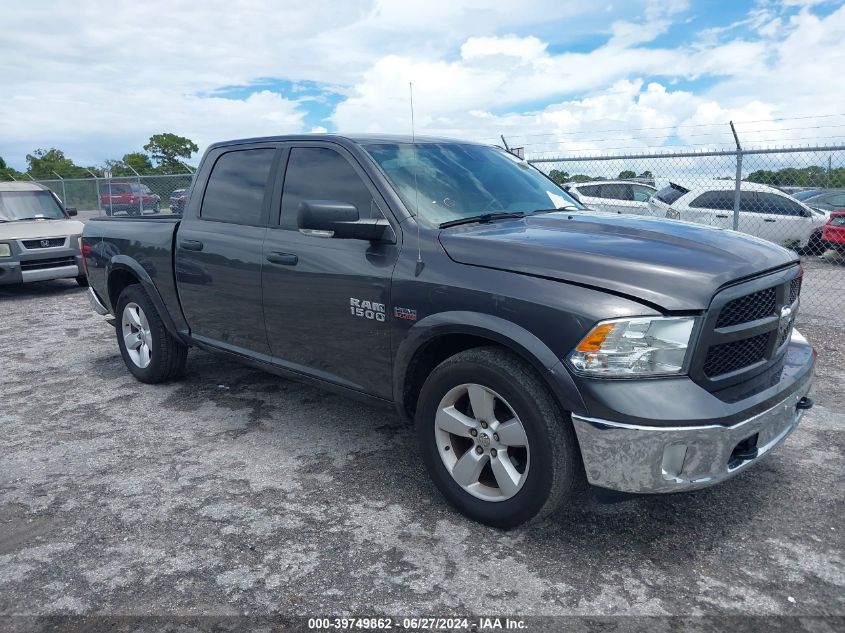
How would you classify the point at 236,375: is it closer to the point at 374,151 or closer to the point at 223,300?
the point at 223,300

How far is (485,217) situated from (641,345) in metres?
1.31

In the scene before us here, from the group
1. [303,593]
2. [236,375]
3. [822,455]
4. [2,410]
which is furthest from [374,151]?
[2,410]

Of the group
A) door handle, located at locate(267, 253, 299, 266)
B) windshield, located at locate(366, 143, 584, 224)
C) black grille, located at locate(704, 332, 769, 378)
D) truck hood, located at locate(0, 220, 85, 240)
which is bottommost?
black grille, located at locate(704, 332, 769, 378)

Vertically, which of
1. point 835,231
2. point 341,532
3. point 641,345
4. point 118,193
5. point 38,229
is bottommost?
point 341,532

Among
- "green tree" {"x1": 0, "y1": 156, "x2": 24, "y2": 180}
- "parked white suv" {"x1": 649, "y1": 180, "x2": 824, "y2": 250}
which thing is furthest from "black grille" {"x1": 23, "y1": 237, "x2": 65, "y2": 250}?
"green tree" {"x1": 0, "y1": 156, "x2": 24, "y2": 180}

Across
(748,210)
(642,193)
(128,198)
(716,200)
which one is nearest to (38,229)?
(128,198)

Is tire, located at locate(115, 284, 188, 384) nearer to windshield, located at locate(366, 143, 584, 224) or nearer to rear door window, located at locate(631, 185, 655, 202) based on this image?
windshield, located at locate(366, 143, 584, 224)

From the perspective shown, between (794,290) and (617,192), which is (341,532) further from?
(617,192)

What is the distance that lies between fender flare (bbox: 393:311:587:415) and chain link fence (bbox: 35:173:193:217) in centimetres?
1375

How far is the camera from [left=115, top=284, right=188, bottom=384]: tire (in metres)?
5.30

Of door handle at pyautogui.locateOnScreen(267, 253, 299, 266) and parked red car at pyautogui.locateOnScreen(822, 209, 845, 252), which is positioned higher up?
door handle at pyautogui.locateOnScreen(267, 253, 299, 266)

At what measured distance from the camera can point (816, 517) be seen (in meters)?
3.27

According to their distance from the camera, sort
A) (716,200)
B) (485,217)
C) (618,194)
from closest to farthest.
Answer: (485,217) → (716,200) → (618,194)

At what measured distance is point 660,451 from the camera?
2.66m
